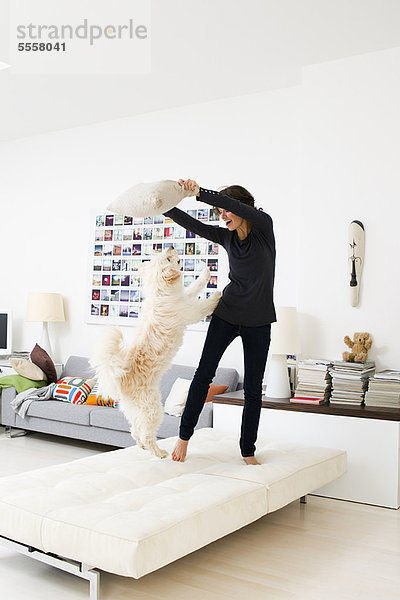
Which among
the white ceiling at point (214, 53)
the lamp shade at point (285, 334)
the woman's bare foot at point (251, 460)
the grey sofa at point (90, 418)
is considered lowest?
the grey sofa at point (90, 418)

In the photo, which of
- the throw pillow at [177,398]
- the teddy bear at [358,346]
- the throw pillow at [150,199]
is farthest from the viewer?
the throw pillow at [177,398]

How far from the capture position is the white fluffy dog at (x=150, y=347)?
2.62 metres

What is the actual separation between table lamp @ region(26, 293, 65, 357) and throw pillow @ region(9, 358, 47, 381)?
444 millimetres

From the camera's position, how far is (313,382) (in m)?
3.83

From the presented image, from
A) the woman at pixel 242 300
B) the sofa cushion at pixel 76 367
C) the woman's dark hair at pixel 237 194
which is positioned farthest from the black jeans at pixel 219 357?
the sofa cushion at pixel 76 367

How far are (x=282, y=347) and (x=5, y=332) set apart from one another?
307 centimetres

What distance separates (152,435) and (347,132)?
2474 mm

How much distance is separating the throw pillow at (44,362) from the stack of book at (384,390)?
2808 millimetres

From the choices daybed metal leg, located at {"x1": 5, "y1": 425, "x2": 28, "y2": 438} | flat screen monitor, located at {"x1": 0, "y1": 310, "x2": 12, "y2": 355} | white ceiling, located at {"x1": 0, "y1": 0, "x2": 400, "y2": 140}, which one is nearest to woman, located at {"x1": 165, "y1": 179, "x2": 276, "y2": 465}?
white ceiling, located at {"x1": 0, "y1": 0, "x2": 400, "y2": 140}

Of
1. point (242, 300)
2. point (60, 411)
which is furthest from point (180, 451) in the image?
point (60, 411)

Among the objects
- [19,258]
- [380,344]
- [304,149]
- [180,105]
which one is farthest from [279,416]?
[19,258]

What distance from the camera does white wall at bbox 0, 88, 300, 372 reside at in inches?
182

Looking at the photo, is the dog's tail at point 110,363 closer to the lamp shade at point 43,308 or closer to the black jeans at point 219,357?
the black jeans at point 219,357

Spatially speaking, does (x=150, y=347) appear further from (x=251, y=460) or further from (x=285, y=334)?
(x=285, y=334)
